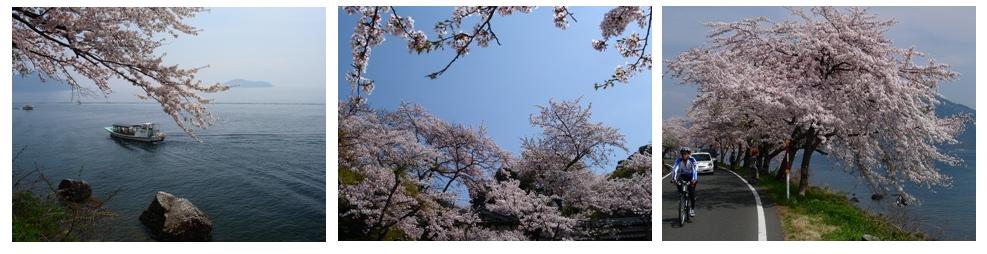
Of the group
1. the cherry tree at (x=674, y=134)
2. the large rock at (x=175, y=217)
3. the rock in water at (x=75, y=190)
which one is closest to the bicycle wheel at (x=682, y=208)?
the cherry tree at (x=674, y=134)

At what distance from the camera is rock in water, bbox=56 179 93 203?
15.8 ft

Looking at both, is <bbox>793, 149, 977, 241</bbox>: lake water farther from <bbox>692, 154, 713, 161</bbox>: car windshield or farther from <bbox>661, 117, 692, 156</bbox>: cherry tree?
<bbox>661, 117, 692, 156</bbox>: cherry tree

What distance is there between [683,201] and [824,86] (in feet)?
4.78

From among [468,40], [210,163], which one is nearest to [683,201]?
[468,40]

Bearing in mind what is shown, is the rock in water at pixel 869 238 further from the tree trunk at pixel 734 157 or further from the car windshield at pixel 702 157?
the car windshield at pixel 702 157

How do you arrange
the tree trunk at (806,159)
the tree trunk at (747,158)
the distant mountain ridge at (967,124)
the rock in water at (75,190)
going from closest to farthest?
the distant mountain ridge at (967,124)
the rock in water at (75,190)
the tree trunk at (806,159)
the tree trunk at (747,158)

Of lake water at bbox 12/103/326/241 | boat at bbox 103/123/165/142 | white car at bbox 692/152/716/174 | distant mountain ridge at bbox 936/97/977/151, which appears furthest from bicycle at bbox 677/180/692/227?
boat at bbox 103/123/165/142

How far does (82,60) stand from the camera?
484 centimetres

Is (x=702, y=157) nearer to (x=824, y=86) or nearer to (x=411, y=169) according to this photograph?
(x=824, y=86)

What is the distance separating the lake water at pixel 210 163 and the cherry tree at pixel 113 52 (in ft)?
0.55

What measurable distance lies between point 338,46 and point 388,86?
0.47m

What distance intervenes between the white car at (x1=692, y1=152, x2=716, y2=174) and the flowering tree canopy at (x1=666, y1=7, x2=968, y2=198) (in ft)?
0.84

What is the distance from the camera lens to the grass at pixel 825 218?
187 inches
